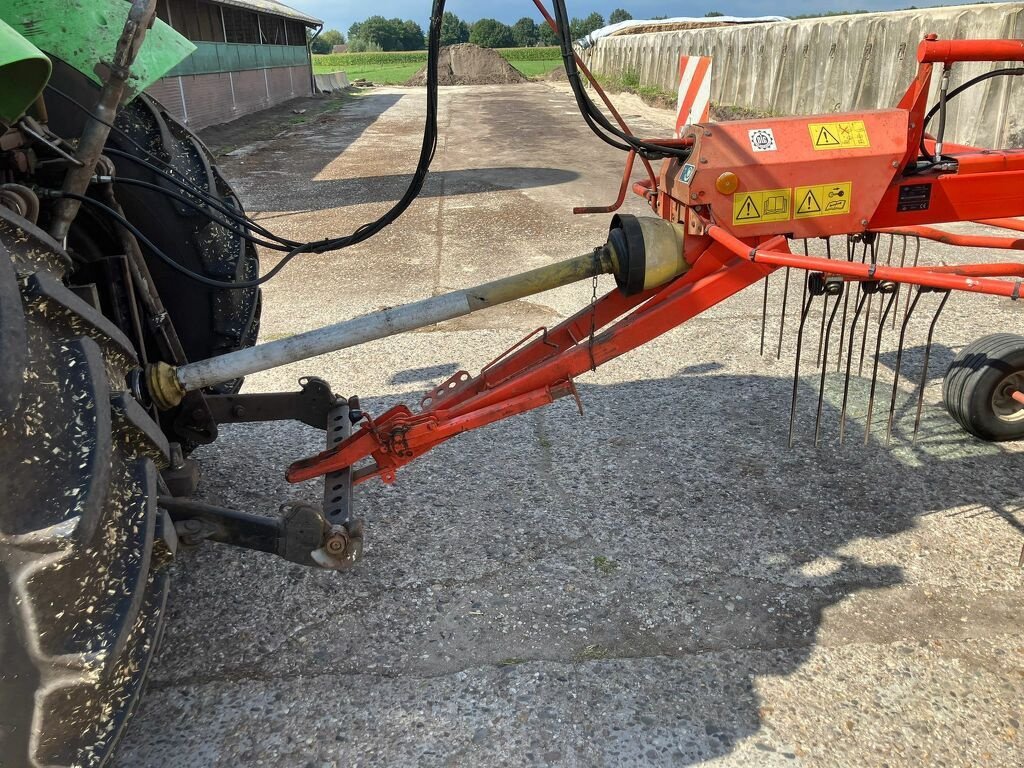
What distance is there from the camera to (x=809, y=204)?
2295 mm

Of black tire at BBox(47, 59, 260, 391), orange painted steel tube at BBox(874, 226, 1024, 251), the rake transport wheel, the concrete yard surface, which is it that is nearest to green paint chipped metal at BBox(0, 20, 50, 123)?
the rake transport wheel

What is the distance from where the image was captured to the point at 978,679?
2.07m

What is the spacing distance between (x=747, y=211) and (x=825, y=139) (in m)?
0.31

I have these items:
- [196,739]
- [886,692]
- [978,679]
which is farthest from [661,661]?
[196,739]

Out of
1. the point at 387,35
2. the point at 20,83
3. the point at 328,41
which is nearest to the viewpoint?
the point at 20,83

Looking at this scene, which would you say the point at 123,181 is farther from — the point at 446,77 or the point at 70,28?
the point at 446,77

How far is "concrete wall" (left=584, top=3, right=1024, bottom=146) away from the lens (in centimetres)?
851

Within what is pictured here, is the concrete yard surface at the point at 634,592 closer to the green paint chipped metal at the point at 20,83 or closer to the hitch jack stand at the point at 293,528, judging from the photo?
the hitch jack stand at the point at 293,528

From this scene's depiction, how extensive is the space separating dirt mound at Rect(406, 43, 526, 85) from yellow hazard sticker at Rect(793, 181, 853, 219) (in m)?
37.0

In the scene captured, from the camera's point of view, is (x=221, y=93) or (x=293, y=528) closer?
(x=293, y=528)

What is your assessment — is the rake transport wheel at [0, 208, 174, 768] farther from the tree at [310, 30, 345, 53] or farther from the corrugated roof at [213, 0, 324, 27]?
the tree at [310, 30, 345, 53]

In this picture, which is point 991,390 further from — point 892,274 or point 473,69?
point 473,69

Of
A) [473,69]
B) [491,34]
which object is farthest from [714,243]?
[491,34]

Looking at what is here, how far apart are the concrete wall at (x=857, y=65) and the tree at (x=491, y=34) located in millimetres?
64651
